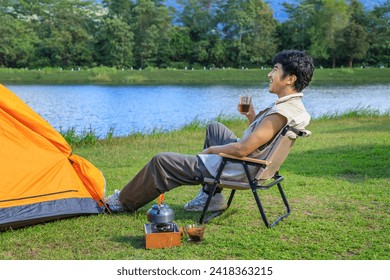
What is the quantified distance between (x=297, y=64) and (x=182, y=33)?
62.1m

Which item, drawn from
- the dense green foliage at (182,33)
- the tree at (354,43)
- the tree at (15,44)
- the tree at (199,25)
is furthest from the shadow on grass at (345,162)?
the tree at (354,43)

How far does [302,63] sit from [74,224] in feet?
7.47

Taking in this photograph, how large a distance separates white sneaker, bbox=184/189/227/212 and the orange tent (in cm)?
81

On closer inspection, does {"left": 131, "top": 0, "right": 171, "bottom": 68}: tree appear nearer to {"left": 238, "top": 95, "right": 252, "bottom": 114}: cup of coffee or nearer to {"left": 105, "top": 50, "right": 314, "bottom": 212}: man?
{"left": 238, "top": 95, "right": 252, "bottom": 114}: cup of coffee

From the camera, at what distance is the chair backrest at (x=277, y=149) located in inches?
173

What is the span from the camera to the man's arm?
4.34 meters

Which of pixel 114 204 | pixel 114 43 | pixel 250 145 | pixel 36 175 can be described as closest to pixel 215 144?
pixel 250 145

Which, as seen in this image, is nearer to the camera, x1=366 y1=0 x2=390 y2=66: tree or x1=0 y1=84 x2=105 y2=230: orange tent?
x1=0 y1=84 x2=105 y2=230: orange tent

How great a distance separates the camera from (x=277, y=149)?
14.4 feet

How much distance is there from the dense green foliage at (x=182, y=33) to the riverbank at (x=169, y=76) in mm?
6755

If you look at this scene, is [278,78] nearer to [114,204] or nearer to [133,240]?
[133,240]

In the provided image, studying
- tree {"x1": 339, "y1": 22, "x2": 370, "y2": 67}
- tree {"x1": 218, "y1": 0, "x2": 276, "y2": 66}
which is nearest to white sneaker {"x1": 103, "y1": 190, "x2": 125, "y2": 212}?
tree {"x1": 218, "y1": 0, "x2": 276, "y2": 66}
